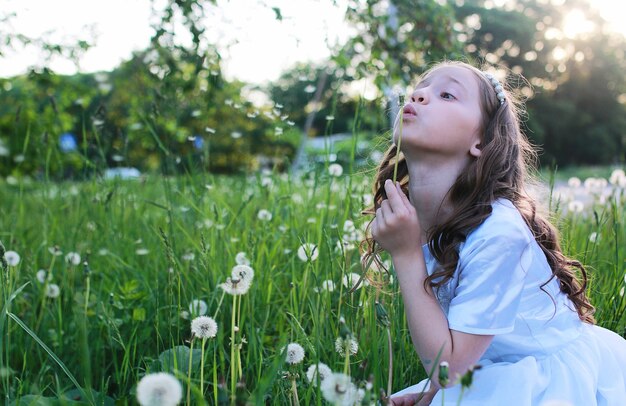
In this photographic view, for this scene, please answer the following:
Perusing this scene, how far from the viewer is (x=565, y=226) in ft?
8.07

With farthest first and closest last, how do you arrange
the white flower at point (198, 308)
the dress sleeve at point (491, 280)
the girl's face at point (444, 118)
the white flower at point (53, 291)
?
the white flower at point (53, 291) → the white flower at point (198, 308) → the girl's face at point (444, 118) → the dress sleeve at point (491, 280)

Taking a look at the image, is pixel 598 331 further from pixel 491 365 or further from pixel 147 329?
pixel 147 329

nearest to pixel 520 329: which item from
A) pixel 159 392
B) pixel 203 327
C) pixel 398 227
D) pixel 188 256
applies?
pixel 398 227

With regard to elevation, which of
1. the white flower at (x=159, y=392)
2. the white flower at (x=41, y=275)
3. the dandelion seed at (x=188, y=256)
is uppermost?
the white flower at (x=159, y=392)

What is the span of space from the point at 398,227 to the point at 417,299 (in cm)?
16

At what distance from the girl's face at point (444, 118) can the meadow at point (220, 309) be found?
0.30m

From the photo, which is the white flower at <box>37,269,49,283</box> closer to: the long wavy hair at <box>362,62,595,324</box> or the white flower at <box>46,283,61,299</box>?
the white flower at <box>46,283,61,299</box>

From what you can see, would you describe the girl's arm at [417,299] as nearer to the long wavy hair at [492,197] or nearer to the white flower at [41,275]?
the long wavy hair at [492,197]

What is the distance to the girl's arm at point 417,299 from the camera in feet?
4.07

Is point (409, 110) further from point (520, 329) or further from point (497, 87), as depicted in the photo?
point (520, 329)

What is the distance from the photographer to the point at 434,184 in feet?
5.03

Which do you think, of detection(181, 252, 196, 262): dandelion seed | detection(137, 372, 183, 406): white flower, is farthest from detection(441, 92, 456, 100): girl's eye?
detection(137, 372, 183, 406): white flower

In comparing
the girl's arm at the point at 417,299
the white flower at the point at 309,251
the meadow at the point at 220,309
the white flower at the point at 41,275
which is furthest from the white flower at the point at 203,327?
the white flower at the point at 41,275

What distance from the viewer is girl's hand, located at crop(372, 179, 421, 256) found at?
4.43 feet
